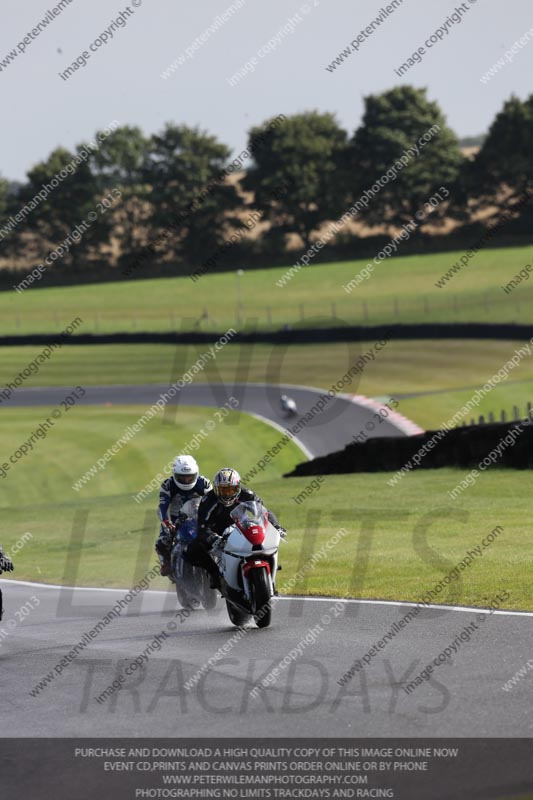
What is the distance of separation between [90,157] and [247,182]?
18.2m

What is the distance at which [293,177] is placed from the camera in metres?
123

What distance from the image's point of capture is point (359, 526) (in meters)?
21.9

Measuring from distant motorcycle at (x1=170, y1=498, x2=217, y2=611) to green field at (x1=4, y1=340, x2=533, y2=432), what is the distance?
32806 millimetres

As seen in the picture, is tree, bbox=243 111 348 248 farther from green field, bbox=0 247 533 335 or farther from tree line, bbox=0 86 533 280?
green field, bbox=0 247 533 335

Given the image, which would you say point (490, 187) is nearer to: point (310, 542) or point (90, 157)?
point (90, 157)

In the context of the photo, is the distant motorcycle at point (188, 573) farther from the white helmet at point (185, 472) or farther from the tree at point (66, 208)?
the tree at point (66, 208)

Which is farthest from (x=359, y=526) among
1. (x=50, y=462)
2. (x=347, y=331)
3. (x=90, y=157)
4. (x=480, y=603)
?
(x=90, y=157)

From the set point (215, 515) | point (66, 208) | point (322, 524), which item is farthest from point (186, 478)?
point (66, 208)

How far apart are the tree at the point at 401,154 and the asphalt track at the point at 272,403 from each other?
62.7 m

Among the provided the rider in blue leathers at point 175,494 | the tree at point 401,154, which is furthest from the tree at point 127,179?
the rider in blue leathers at point 175,494

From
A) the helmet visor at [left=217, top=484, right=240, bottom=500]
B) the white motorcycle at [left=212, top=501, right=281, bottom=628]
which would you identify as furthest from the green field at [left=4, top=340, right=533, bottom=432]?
the white motorcycle at [left=212, top=501, right=281, bottom=628]
